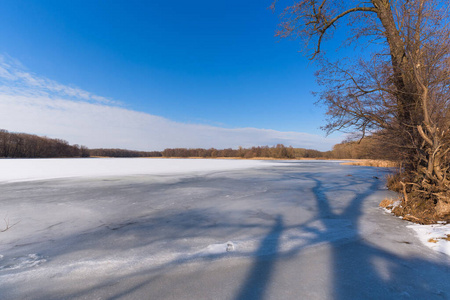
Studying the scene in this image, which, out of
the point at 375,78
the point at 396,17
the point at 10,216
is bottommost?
the point at 10,216

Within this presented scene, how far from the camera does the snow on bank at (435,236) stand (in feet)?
7.54

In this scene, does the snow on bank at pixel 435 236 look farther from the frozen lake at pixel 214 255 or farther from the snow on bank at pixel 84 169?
the snow on bank at pixel 84 169

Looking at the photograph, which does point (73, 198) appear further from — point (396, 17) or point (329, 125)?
point (396, 17)

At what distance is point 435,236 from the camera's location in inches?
100

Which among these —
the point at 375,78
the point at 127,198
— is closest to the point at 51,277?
the point at 127,198

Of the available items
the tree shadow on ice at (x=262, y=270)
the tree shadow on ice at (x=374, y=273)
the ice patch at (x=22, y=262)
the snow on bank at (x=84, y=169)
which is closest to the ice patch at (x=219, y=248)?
the tree shadow on ice at (x=262, y=270)

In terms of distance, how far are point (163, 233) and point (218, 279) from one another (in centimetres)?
136

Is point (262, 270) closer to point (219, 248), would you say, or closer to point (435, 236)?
point (219, 248)

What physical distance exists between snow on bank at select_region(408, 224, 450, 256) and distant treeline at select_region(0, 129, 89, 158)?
2452 inches

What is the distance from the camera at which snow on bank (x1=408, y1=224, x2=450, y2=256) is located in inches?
90.5

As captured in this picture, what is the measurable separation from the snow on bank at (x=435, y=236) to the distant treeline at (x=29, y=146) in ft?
204

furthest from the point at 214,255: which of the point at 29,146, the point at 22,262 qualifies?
the point at 29,146

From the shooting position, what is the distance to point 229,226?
3107 millimetres

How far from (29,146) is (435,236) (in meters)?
64.3
